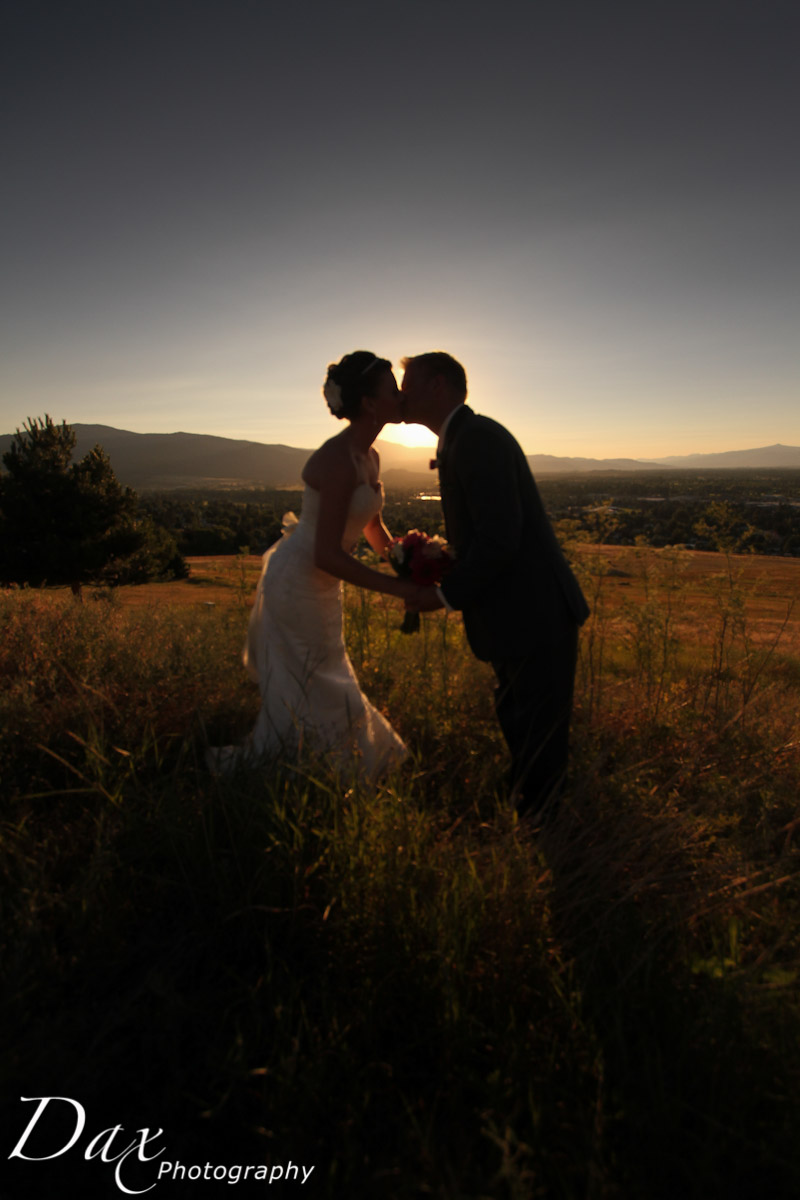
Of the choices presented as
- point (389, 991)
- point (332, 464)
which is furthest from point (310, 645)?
point (389, 991)

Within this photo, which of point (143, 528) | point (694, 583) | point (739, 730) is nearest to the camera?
point (739, 730)

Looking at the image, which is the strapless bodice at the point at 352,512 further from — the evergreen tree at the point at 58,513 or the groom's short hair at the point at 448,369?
the evergreen tree at the point at 58,513

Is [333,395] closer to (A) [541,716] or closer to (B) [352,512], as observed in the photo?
(B) [352,512]

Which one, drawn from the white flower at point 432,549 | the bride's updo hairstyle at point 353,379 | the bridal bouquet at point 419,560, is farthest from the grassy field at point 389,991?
the bride's updo hairstyle at point 353,379

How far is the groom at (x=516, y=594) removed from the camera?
2.98 meters

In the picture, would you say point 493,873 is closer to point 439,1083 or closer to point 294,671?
point 439,1083

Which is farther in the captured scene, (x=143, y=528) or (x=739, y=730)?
(x=143, y=528)

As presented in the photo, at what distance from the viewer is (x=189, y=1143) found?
1.47 meters

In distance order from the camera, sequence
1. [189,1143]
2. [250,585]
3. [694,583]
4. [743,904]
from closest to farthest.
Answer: [189,1143] → [743,904] → [694,583] → [250,585]

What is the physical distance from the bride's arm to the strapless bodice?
3.1 inches

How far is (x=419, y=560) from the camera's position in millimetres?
3275

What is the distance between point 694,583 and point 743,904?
2951mm

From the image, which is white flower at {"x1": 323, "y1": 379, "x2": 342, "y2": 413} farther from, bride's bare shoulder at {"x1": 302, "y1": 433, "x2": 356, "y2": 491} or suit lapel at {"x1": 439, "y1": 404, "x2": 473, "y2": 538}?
suit lapel at {"x1": 439, "y1": 404, "x2": 473, "y2": 538}

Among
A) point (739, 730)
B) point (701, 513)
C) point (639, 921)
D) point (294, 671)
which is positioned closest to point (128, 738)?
point (294, 671)
